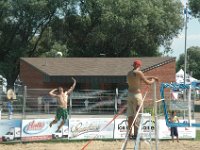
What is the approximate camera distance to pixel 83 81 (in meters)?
39.4

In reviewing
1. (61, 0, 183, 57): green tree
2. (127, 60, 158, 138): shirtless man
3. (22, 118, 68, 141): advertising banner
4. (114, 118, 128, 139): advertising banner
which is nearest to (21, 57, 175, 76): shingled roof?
(61, 0, 183, 57): green tree

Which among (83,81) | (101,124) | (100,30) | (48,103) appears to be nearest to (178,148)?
(101,124)

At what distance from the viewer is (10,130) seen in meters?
19.2

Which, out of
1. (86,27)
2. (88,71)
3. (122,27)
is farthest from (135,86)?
(86,27)

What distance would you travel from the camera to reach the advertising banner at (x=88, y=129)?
20.2m

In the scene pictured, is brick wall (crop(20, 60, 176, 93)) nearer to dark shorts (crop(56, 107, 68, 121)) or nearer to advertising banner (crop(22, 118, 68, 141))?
advertising banner (crop(22, 118, 68, 141))

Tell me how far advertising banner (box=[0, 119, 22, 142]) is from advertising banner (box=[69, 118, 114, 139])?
2.04 meters

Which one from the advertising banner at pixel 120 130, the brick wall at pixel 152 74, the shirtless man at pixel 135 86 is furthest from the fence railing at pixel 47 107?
the brick wall at pixel 152 74

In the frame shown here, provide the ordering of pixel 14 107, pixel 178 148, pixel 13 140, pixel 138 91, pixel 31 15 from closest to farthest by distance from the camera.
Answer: pixel 138 91, pixel 178 148, pixel 13 140, pixel 14 107, pixel 31 15

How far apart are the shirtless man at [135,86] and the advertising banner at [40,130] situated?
23.5ft

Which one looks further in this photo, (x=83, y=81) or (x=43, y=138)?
(x=83, y=81)

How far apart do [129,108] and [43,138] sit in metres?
7.38

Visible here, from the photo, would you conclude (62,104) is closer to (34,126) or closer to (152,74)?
(34,126)

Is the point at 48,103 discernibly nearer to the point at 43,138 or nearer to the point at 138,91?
the point at 43,138
